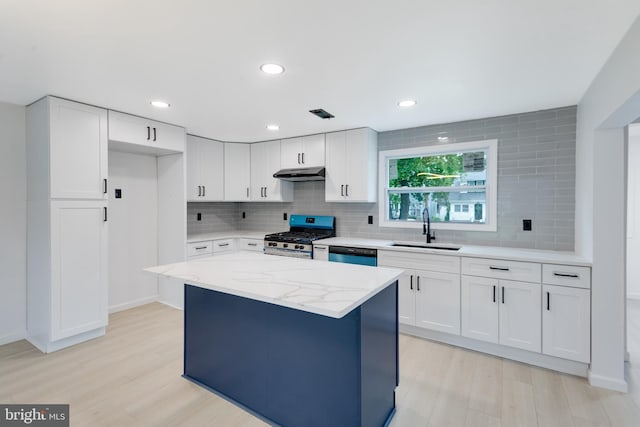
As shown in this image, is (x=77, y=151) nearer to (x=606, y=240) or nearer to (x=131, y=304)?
(x=131, y=304)

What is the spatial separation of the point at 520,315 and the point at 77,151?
4342mm

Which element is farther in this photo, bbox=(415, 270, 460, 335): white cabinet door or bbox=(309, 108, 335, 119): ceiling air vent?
bbox=(309, 108, 335, 119): ceiling air vent

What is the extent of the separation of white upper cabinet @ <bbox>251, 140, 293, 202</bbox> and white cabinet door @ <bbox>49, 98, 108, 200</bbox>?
2056 mm

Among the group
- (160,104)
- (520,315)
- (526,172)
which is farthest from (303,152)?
(520,315)

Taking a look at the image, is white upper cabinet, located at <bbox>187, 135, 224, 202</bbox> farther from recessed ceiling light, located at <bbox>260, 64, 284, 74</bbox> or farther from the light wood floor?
recessed ceiling light, located at <bbox>260, 64, 284, 74</bbox>

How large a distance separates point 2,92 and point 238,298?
2.82 m

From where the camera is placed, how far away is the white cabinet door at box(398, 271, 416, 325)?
331cm

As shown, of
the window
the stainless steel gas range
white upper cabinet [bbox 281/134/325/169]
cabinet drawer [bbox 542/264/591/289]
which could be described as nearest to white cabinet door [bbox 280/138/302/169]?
white upper cabinet [bbox 281/134/325/169]

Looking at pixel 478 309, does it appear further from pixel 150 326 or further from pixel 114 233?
pixel 114 233

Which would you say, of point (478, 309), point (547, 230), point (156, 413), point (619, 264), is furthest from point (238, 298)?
point (547, 230)

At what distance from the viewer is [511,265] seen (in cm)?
281

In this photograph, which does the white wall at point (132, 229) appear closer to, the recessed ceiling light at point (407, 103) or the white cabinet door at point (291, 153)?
the white cabinet door at point (291, 153)

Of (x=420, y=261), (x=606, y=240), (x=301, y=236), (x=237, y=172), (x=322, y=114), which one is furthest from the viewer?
(x=237, y=172)

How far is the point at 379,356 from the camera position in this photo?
1.90 metres
